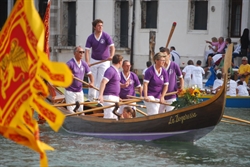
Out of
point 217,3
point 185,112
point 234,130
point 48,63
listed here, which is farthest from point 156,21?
point 48,63

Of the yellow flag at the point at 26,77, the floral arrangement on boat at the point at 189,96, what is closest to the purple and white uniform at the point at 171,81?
the floral arrangement on boat at the point at 189,96

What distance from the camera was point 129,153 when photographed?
9906mm

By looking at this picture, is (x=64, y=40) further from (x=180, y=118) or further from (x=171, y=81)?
(x=180, y=118)

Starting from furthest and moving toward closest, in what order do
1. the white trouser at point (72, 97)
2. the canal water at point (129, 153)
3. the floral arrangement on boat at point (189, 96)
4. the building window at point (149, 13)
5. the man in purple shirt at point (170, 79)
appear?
the building window at point (149, 13), the white trouser at point (72, 97), the man in purple shirt at point (170, 79), the floral arrangement on boat at point (189, 96), the canal water at point (129, 153)

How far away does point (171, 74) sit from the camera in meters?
11.5

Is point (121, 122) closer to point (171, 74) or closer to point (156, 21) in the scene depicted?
point (171, 74)

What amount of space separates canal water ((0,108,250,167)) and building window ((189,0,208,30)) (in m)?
12.5

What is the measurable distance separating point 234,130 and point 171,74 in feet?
7.85

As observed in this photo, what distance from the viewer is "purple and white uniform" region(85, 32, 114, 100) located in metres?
12.7

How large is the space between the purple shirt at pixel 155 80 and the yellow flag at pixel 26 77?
537 cm

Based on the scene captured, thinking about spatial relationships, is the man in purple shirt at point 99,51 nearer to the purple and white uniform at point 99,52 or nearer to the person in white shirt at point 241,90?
the purple and white uniform at point 99,52

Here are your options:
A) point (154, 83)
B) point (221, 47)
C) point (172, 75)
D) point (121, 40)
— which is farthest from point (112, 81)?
point (121, 40)

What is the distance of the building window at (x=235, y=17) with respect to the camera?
23125 mm

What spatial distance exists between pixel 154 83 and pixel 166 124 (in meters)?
0.89
